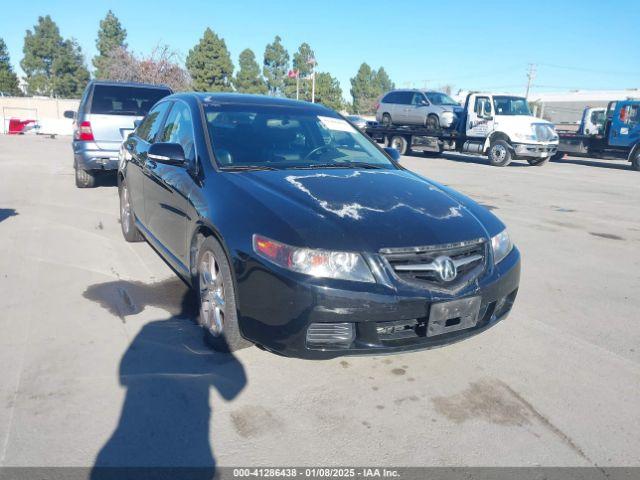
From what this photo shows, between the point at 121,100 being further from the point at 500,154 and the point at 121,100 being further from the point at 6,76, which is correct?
the point at 6,76

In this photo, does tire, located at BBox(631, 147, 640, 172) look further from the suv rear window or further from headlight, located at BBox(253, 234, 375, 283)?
headlight, located at BBox(253, 234, 375, 283)

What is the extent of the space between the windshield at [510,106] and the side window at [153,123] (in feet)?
50.9

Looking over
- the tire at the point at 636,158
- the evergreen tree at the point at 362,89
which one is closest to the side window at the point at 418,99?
the tire at the point at 636,158

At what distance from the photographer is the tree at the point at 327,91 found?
244ft

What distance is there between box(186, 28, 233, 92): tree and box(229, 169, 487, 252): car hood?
2451 inches

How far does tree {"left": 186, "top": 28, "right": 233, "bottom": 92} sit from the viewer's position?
62.4 metres

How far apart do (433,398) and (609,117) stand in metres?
19.5

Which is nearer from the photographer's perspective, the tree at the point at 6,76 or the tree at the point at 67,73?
the tree at the point at 6,76

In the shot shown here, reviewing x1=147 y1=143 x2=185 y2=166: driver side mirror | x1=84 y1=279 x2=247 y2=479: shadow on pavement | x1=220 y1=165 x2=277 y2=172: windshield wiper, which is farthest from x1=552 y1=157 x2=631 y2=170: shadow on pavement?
x1=84 y1=279 x2=247 y2=479: shadow on pavement

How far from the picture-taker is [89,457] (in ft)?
7.77

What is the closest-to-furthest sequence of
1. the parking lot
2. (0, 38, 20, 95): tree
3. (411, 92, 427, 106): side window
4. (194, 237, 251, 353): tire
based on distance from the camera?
the parking lot, (194, 237, 251, 353): tire, (411, 92, 427, 106): side window, (0, 38, 20, 95): tree

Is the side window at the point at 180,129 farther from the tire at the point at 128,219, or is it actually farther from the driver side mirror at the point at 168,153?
the tire at the point at 128,219

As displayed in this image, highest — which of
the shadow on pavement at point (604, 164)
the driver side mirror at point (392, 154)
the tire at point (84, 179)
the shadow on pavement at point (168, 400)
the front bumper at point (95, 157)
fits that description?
the driver side mirror at point (392, 154)

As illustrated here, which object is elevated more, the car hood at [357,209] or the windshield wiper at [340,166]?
the windshield wiper at [340,166]
